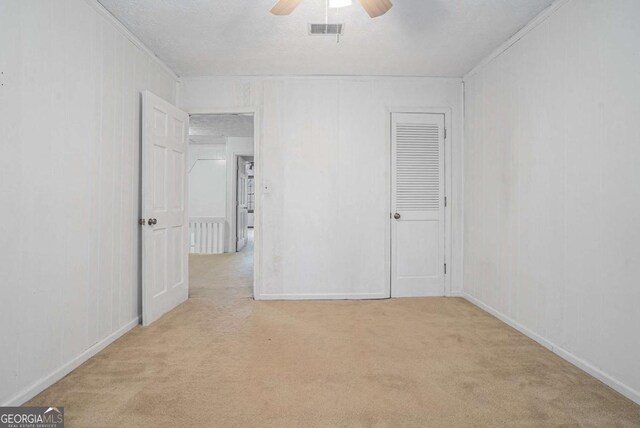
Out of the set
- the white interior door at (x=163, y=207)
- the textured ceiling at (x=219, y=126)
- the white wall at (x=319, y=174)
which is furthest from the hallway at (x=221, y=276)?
the textured ceiling at (x=219, y=126)

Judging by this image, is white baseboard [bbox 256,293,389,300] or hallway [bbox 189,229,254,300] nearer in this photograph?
white baseboard [bbox 256,293,389,300]

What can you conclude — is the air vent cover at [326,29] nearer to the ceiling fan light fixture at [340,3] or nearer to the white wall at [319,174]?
the ceiling fan light fixture at [340,3]

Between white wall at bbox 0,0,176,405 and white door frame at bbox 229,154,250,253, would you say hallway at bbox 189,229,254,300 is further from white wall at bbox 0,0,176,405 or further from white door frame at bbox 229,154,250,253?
white wall at bbox 0,0,176,405

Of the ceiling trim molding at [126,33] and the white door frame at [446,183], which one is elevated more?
the ceiling trim molding at [126,33]

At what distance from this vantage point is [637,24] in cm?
174

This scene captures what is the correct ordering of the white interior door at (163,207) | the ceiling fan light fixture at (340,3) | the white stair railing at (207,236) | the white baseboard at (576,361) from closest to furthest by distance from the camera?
1. the white baseboard at (576,361)
2. the ceiling fan light fixture at (340,3)
3. the white interior door at (163,207)
4. the white stair railing at (207,236)

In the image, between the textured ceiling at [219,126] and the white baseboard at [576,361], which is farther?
the textured ceiling at [219,126]

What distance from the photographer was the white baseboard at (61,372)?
1.67 m

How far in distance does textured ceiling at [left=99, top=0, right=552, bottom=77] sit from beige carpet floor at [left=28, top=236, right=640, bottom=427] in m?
2.49

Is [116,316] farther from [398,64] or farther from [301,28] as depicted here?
[398,64]

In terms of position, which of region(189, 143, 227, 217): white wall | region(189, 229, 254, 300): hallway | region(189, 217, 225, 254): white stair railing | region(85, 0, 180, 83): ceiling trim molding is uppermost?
region(85, 0, 180, 83): ceiling trim molding

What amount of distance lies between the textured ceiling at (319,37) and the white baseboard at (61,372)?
2436mm

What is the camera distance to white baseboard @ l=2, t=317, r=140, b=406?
5.48ft

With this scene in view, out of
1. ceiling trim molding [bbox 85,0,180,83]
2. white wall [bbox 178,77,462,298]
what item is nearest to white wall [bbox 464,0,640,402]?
white wall [bbox 178,77,462,298]
